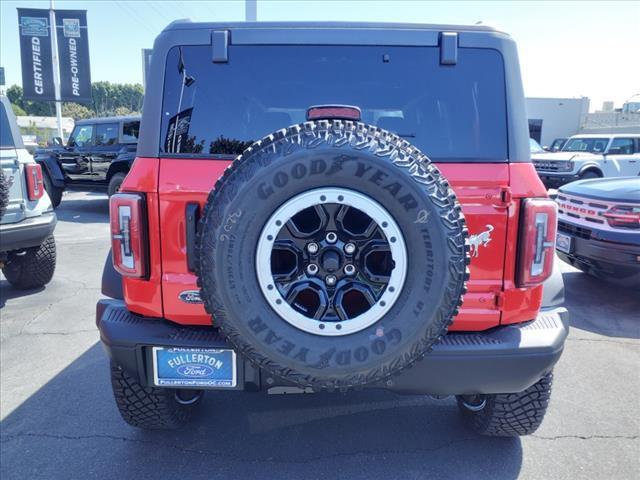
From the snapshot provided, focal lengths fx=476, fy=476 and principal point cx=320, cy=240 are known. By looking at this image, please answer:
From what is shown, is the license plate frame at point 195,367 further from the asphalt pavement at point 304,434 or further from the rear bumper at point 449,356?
the asphalt pavement at point 304,434

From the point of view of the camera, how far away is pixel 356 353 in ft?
5.55

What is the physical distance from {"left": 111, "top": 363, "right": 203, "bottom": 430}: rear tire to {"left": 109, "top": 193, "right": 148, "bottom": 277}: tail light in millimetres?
599

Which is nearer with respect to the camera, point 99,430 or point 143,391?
point 143,391

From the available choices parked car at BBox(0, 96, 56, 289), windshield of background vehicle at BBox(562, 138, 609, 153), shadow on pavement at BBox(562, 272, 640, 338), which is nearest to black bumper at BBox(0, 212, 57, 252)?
parked car at BBox(0, 96, 56, 289)

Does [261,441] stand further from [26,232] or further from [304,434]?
[26,232]

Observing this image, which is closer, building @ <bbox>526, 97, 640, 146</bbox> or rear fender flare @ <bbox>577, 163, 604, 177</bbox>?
rear fender flare @ <bbox>577, 163, 604, 177</bbox>

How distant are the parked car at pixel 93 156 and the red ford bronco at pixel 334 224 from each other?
8.64 metres

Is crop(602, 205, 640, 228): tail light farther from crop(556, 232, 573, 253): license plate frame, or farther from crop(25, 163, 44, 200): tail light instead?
crop(25, 163, 44, 200): tail light

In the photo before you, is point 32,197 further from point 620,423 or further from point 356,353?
point 620,423

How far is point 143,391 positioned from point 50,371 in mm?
1447

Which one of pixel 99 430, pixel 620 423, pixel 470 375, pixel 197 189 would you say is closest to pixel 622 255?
pixel 620 423

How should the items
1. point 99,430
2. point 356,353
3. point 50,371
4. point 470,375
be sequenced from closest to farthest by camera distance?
point 356,353
point 470,375
point 99,430
point 50,371

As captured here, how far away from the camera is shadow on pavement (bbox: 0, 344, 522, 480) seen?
7.69 feet

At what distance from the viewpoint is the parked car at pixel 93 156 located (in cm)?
1020
